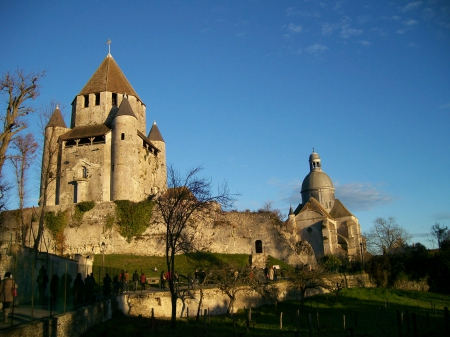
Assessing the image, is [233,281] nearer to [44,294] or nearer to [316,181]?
[44,294]

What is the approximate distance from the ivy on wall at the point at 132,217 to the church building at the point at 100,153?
4378 mm

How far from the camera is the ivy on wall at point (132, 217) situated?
3588cm

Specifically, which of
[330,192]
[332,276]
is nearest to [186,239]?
[332,276]

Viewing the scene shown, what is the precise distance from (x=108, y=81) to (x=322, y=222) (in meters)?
29.0

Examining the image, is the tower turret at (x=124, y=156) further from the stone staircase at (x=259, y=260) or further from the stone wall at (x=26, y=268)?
the stone wall at (x=26, y=268)

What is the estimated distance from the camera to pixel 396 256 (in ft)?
124

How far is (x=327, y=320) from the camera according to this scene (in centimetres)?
2306

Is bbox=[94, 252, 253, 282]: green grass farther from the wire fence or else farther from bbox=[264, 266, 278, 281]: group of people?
the wire fence

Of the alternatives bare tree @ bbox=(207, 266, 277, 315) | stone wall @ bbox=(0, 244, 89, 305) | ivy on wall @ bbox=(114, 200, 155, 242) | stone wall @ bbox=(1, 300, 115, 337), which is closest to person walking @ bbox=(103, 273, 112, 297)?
stone wall @ bbox=(1, 300, 115, 337)

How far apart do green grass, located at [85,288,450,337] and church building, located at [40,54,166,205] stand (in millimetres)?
20720

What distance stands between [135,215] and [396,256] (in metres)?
22.2

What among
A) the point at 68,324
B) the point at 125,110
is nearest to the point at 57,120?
the point at 125,110

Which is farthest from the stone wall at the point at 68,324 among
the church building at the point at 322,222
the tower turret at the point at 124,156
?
the church building at the point at 322,222

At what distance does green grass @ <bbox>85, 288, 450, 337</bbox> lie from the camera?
1834 cm
